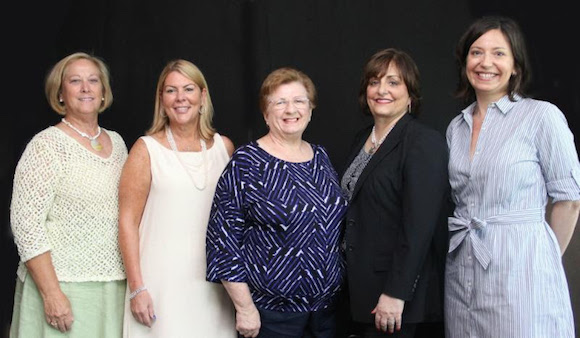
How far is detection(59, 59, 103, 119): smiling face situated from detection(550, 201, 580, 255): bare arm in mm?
1877

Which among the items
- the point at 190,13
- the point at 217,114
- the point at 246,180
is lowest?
the point at 246,180

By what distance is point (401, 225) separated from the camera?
268cm

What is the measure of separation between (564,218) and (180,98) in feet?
5.10

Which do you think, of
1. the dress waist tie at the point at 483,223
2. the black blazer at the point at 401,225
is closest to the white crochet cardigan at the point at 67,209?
the black blazer at the point at 401,225

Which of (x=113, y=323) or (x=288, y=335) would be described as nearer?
(x=288, y=335)

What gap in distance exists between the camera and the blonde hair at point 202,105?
3010 mm

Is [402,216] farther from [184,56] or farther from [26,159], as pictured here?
[184,56]

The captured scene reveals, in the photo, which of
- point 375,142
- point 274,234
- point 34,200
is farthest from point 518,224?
point 34,200

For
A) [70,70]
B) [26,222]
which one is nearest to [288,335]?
[26,222]

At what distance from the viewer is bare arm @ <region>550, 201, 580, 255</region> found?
2600 mm

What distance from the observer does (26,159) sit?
9.31 ft

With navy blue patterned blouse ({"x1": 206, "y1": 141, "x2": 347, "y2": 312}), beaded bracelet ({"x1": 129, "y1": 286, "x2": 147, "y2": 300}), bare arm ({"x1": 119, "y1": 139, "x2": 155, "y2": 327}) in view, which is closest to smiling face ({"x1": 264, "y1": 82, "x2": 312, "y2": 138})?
navy blue patterned blouse ({"x1": 206, "y1": 141, "x2": 347, "y2": 312})

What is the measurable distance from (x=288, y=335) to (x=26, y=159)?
1.23 metres

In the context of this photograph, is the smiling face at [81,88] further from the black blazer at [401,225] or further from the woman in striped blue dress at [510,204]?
the woman in striped blue dress at [510,204]
